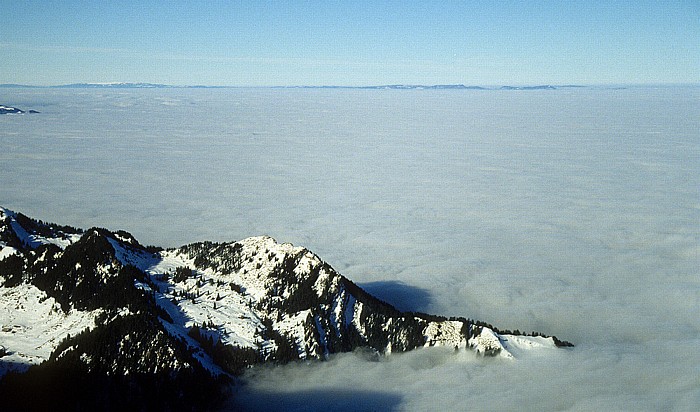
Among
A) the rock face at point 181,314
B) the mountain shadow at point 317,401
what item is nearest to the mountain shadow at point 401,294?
the rock face at point 181,314

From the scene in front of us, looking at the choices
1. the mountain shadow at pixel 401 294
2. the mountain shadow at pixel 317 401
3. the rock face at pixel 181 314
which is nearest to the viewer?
the rock face at pixel 181 314

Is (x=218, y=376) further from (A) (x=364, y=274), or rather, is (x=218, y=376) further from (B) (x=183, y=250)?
(A) (x=364, y=274)

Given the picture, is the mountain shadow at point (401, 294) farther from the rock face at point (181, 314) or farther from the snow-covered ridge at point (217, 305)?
the rock face at point (181, 314)

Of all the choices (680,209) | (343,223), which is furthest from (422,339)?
(680,209)

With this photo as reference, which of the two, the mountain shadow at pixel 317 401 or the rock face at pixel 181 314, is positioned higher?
the rock face at pixel 181 314

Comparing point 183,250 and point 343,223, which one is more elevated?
point 183,250

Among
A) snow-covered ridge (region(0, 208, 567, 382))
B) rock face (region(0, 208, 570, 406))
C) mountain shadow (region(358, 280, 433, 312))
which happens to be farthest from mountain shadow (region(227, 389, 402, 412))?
mountain shadow (region(358, 280, 433, 312))

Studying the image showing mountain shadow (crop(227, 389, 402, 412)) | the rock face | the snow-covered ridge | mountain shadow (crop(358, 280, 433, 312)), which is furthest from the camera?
mountain shadow (crop(358, 280, 433, 312))

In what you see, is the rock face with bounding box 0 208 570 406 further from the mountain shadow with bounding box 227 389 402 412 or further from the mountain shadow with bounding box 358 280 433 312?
the mountain shadow with bounding box 358 280 433 312
